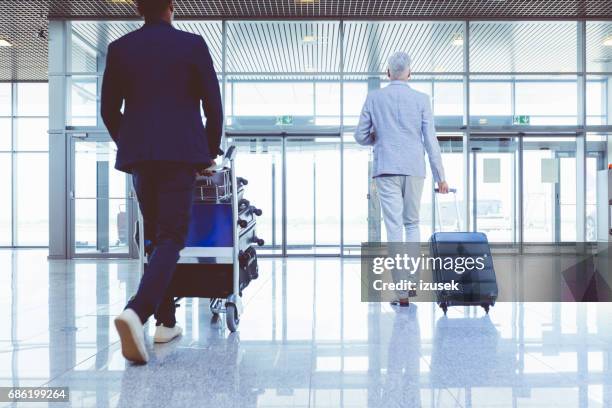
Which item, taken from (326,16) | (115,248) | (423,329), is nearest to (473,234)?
(423,329)

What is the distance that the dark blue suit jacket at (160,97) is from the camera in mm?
2104

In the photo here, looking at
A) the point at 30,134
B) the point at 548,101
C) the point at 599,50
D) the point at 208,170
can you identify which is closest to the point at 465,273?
the point at 208,170

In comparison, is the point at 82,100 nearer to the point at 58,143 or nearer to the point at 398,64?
the point at 58,143

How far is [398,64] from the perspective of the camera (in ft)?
12.1

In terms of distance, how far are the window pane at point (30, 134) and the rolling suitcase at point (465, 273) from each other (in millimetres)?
13751

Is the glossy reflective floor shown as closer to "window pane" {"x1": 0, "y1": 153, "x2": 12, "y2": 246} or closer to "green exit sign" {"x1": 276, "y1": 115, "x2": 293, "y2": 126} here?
"green exit sign" {"x1": 276, "y1": 115, "x2": 293, "y2": 126}

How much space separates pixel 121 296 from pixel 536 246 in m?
8.74

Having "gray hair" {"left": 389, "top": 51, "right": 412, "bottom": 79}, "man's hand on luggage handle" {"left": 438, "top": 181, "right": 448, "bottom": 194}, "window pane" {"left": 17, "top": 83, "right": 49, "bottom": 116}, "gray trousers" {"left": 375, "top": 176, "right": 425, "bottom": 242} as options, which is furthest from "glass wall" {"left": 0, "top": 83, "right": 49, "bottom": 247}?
"man's hand on luggage handle" {"left": 438, "top": 181, "right": 448, "bottom": 194}

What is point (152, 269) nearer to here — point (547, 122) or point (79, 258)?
point (79, 258)

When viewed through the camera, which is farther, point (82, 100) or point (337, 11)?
point (82, 100)

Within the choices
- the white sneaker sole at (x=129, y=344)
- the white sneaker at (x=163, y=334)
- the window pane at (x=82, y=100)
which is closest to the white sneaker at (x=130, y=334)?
the white sneaker sole at (x=129, y=344)

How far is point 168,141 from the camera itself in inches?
82.4

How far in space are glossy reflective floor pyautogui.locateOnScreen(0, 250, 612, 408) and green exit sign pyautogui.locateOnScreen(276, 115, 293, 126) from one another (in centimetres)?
612

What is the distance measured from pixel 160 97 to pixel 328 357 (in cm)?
124
